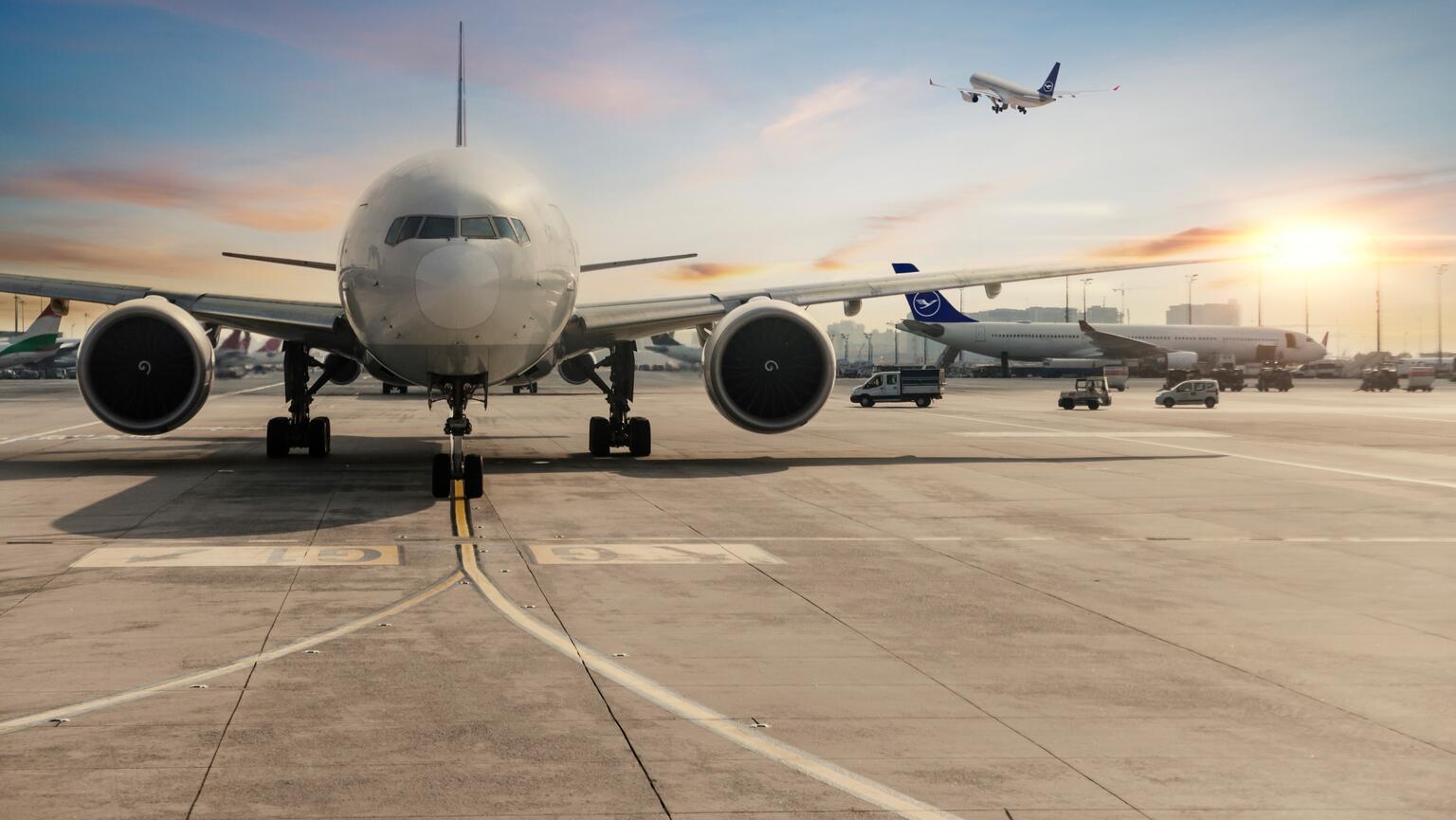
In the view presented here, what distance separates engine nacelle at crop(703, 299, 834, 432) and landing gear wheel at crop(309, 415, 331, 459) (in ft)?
26.9

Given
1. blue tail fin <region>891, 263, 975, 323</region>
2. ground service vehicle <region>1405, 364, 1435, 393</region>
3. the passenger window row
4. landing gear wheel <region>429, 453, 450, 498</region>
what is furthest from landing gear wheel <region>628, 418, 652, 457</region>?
blue tail fin <region>891, 263, 975, 323</region>

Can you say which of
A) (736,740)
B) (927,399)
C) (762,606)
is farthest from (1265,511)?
(927,399)

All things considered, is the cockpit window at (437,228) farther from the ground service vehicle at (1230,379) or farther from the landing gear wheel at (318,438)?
the ground service vehicle at (1230,379)

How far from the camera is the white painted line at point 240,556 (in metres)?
11.8

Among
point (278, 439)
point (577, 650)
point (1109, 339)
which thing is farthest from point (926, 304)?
point (577, 650)

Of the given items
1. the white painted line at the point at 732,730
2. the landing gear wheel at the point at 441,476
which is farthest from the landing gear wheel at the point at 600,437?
the white painted line at the point at 732,730

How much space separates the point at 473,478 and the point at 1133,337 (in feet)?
312

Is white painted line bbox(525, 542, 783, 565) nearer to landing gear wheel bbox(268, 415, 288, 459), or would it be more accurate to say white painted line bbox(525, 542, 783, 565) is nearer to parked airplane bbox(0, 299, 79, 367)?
landing gear wheel bbox(268, 415, 288, 459)

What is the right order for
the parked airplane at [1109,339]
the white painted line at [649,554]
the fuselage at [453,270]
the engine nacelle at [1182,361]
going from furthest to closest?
the parked airplane at [1109,339] < the engine nacelle at [1182,361] < the fuselage at [453,270] < the white painted line at [649,554]

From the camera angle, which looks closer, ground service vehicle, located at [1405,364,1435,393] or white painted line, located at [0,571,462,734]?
white painted line, located at [0,571,462,734]

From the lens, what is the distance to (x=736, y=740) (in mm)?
6336

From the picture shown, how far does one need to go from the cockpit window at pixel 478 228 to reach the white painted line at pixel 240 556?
4.90 m

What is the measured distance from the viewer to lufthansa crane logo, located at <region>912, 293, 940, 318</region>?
10144 centimetres

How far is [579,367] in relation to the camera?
2697 cm
